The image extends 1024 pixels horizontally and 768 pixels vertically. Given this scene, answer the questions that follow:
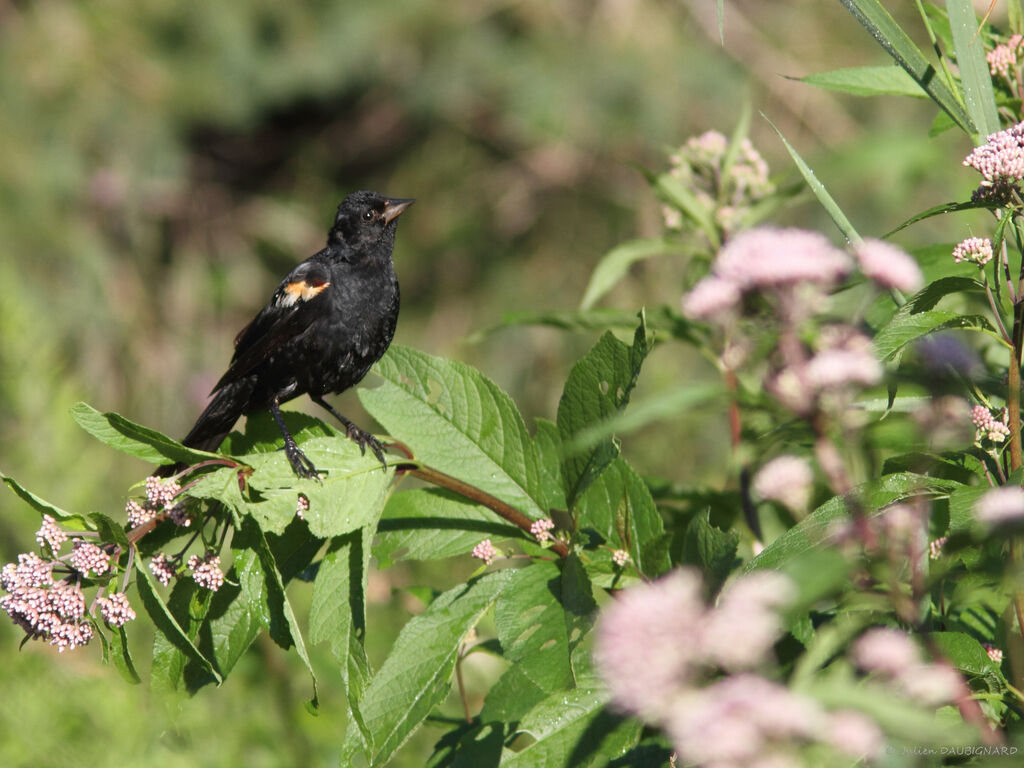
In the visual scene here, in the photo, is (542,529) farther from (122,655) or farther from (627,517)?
(122,655)

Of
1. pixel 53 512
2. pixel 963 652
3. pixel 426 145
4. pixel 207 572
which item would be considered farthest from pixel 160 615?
pixel 426 145

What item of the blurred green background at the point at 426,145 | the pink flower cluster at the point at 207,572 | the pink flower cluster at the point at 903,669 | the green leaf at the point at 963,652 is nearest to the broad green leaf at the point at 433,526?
the pink flower cluster at the point at 207,572

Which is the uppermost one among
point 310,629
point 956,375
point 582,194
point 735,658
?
point 735,658

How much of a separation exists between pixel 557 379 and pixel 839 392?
5.08 meters

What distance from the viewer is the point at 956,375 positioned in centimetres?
96

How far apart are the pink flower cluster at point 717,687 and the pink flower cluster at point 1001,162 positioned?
1.90 feet

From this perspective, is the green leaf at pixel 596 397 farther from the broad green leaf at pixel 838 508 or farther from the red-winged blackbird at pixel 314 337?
the red-winged blackbird at pixel 314 337

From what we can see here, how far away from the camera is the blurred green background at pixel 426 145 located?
5059 mm

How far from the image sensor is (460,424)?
1379mm

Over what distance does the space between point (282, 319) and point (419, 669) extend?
1453 mm

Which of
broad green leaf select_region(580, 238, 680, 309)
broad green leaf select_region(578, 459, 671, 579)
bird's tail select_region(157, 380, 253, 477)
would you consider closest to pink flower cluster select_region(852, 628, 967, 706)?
broad green leaf select_region(578, 459, 671, 579)

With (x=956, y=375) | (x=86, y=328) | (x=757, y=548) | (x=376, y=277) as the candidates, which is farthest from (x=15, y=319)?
(x=956, y=375)

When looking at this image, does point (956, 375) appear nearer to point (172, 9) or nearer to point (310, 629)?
point (310, 629)

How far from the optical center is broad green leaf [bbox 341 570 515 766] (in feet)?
3.66
